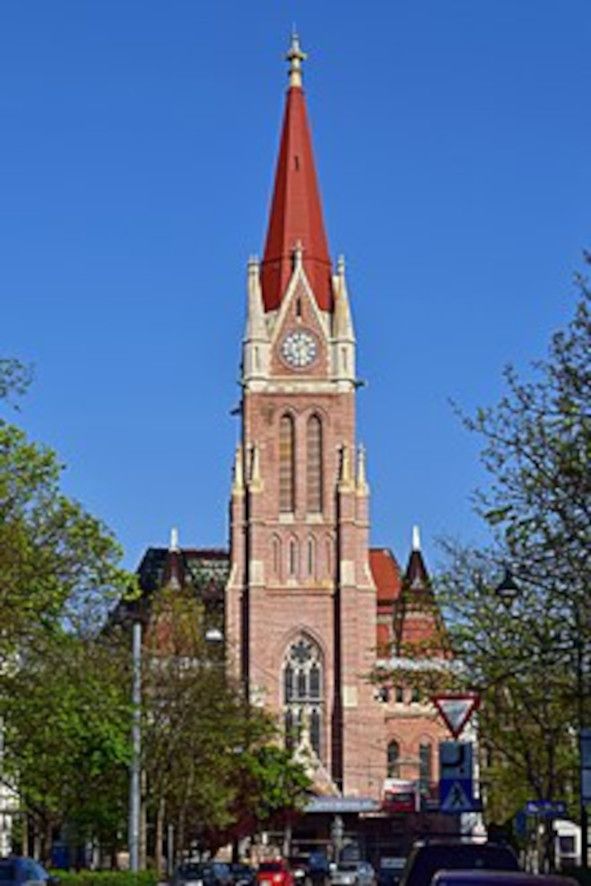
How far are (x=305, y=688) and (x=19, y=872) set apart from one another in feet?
256

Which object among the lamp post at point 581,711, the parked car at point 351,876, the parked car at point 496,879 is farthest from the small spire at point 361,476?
the parked car at point 496,879

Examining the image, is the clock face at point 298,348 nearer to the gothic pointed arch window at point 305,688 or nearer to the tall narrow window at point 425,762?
the gothic pointed arch window at point 305,688

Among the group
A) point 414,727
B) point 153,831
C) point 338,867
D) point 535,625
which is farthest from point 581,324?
point 414,727

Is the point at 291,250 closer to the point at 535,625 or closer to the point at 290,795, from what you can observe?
the point at 290,795

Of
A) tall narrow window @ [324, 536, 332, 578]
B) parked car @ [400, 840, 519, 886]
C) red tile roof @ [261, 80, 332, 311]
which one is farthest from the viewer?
red tile roof @ [261, 80, 332, 311]

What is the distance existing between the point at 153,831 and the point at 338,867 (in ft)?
32.6

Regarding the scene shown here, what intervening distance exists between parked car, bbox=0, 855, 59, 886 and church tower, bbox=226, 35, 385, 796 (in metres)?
71.9

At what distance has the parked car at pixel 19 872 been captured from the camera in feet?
102

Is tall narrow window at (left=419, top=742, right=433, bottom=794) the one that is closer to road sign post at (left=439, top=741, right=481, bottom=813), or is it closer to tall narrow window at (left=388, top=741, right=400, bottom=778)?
tall narrow window at (left=388, top=741, right=400, bottom=778)

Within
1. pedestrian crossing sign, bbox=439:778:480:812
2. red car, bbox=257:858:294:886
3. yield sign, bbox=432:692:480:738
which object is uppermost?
yield sign, bbox=432:692:480:738

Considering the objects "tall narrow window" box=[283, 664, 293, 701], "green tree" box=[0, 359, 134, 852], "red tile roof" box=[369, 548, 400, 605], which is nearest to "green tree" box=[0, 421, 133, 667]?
"green tree" box=[0, 359, 134, 852]

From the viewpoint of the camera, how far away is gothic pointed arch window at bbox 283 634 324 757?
10844 cm

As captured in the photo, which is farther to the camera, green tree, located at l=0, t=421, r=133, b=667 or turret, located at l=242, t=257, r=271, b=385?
turret, located at l=242, t=257, r=271, b=385

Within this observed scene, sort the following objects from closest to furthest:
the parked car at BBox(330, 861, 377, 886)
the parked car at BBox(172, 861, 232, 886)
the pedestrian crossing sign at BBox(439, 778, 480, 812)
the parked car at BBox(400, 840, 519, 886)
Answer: the parked car at BBox(400, 840, 519, 886) → the pedestrian crossing sign at BBox(439, 778, 480, 812) → the parked car at BBox(172, 861, 232, 886) → the parked car at BBox(330, 861, 377, 886)
